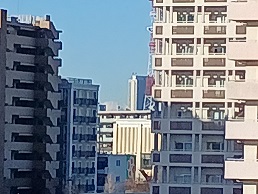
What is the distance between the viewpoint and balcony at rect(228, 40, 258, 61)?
25094 millimetres

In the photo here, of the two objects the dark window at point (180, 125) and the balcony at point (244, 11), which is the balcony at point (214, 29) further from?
the balcony at point (244, 11)

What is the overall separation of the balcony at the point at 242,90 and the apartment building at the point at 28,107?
17.2 m

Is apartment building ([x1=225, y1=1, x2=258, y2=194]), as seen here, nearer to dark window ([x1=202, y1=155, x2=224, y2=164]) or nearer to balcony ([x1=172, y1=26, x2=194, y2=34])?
balcony ([x1=172, y1=26, x2=194, y2=34])

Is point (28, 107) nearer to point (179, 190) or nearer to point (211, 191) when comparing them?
point (179, 190)

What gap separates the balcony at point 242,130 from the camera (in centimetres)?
2508

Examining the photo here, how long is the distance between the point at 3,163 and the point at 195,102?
8.29 m

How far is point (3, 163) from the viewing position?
40719mm

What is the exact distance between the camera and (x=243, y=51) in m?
25.2

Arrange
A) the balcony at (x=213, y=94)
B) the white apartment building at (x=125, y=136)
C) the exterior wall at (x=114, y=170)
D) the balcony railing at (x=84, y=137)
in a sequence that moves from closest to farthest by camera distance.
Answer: the balcony at (x=213, y=94) < the balcony railing at (x=84, y=137) < the exterior wall at (x=114, y=170) < the white apartment building at (x=125, y=136)

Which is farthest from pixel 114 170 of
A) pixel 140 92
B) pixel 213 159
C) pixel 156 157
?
pixel 140 92

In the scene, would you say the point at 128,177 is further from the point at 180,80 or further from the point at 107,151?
the point at 180,80

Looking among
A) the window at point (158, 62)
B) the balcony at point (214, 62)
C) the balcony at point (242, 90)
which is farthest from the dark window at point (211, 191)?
the balcony at point (242, 90)

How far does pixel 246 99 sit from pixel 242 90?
25cm

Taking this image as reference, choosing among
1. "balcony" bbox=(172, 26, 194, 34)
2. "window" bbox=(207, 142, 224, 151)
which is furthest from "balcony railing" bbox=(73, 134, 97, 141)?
"balcony" bbox=(172, 26, 194, 34)
